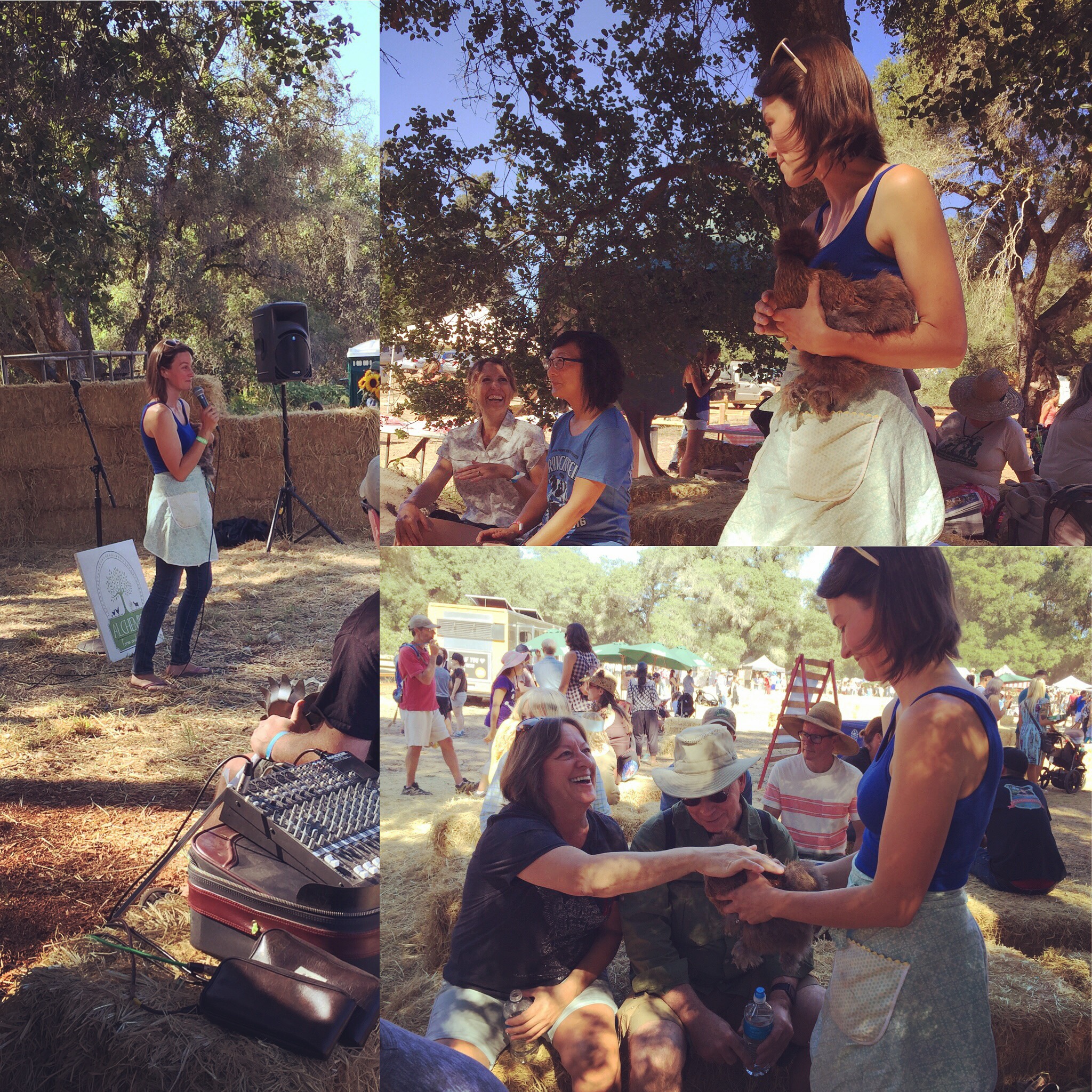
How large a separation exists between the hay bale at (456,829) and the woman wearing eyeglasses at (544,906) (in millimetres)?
27

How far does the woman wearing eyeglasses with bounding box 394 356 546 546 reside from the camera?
1.65 meters

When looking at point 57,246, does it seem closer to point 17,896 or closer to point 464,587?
point 17,896

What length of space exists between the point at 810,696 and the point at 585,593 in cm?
38

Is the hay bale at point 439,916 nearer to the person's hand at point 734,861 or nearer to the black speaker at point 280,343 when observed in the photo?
the person's hand at point 734,861

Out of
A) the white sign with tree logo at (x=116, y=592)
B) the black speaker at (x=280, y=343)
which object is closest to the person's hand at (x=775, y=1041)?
the white sign with tree logo at (x=116, y=592)

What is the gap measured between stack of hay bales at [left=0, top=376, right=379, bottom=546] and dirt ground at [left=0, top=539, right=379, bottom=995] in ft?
5.26

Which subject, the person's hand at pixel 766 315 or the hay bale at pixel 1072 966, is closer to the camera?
the hay bale at pixel 1072 966

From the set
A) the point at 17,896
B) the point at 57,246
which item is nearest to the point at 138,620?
the point at 57,246

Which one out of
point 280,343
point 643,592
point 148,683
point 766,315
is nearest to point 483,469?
point 643,592

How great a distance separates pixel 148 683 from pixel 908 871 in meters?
4.46

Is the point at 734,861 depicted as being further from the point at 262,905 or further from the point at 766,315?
the point at 262,905

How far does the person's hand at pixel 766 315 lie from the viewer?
1.53 metres

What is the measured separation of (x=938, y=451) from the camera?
72.2 inches

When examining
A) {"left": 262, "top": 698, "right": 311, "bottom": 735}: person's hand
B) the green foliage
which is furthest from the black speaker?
the green foliage
